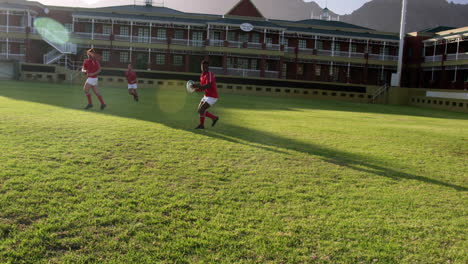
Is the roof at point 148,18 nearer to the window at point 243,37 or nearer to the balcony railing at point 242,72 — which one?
the window at point 243,37

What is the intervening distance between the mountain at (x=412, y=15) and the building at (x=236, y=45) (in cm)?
10696

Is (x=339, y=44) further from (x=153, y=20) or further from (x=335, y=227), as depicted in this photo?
(x=335, y=227)

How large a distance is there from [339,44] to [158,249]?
4741cm

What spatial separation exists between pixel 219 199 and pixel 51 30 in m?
43.9

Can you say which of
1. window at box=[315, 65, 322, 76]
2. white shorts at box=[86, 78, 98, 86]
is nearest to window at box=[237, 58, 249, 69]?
window at box=[315, 65, 322, 76]

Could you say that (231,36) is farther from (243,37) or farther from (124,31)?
(124,31)

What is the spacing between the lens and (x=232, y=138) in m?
9.34

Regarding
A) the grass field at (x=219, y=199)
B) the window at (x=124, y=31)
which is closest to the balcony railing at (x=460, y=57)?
the grass field at (x=219, y=199)

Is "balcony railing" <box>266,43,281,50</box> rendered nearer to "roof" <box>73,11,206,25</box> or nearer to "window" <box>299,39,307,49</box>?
"window" <box>299,39,307,49</box>

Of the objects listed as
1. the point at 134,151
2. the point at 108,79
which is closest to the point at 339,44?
the point at 108,79

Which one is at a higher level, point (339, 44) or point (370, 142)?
point (339, 44)

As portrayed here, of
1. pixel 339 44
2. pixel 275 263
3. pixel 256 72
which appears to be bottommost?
pixel 275 263

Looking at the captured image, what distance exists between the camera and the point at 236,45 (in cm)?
4281

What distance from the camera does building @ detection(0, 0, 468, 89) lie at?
4234 cm
